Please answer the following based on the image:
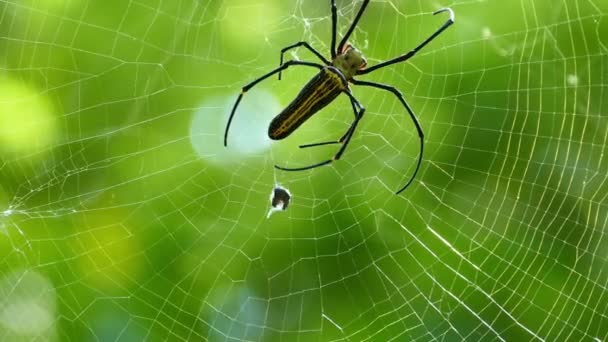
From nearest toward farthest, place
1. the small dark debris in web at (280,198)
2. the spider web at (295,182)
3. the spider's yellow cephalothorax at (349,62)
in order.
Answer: the spider's yellow cephalothorax at (349,62) → the small dark debris in web at (280,198) → the spider web at (295,182)

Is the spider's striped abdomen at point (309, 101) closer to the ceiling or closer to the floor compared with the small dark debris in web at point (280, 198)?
closer to the ceiling

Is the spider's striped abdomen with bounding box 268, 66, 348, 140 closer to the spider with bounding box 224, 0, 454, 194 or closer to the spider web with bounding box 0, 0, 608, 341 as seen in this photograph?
the spider with bounding box 224, 0, 454, 194

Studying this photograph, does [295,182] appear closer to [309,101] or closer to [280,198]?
[280,198]

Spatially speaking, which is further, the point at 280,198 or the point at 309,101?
the point at 280,198

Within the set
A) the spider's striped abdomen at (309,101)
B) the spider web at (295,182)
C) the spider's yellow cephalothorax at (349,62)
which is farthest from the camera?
the spider web at (295,182)

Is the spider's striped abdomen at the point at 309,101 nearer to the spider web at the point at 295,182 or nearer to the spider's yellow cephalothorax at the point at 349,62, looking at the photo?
the spider's yellow cephalothorax at the point at 349,62

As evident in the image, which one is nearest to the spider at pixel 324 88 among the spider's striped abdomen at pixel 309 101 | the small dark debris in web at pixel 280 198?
the spider's striped abdomen at pixel 309 101

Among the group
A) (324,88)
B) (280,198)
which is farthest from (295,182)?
(324,88)
